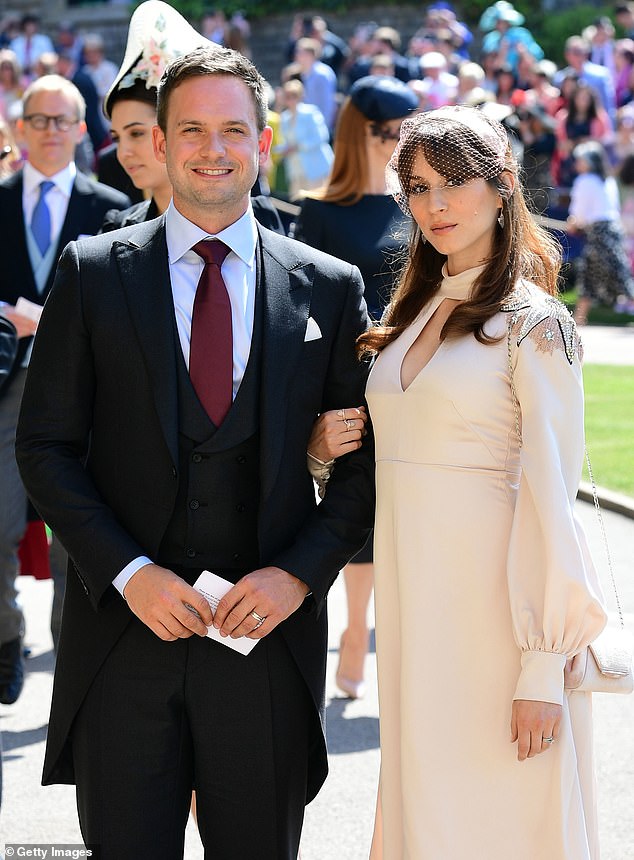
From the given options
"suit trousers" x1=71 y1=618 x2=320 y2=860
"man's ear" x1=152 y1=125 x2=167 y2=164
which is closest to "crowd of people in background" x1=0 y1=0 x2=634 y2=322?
"man's ear" x1=152 y1=125 x2=167 y2=164

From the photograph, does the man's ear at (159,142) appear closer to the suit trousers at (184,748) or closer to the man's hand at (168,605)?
the man's hand at (168,605)

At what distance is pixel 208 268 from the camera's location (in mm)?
3141

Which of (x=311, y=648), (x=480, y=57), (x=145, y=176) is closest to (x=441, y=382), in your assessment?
(x=311, y=648)

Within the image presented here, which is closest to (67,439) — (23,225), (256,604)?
(256,604)

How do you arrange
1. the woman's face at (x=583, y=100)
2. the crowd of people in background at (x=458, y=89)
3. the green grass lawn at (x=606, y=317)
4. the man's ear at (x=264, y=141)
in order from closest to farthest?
the man's ear at (x=264, y=141)
the green grass lawn at (x=606, y=317)
the crowd of people in background at (x=458, y=89)
the woman's face at (x=583, y=100)

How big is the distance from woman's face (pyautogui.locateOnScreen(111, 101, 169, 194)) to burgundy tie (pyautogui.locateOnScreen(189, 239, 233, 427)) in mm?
1926

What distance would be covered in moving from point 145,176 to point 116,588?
7.76ft

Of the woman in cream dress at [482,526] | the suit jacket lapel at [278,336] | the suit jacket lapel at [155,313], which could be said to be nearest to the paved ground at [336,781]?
the woman in cream dress at [482,526]

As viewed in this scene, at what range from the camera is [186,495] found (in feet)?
10.0

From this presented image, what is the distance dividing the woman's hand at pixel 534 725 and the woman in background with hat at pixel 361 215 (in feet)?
8.45

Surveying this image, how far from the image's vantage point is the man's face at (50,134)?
19.0 feet

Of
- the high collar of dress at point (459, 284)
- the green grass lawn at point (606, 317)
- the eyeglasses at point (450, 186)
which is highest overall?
the eyeglasses at point (450, 186)

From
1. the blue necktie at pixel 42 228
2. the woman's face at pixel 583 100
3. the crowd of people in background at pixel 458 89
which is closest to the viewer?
the blue necktie at pixel 42 228

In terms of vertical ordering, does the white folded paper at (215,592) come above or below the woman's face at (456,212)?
below
